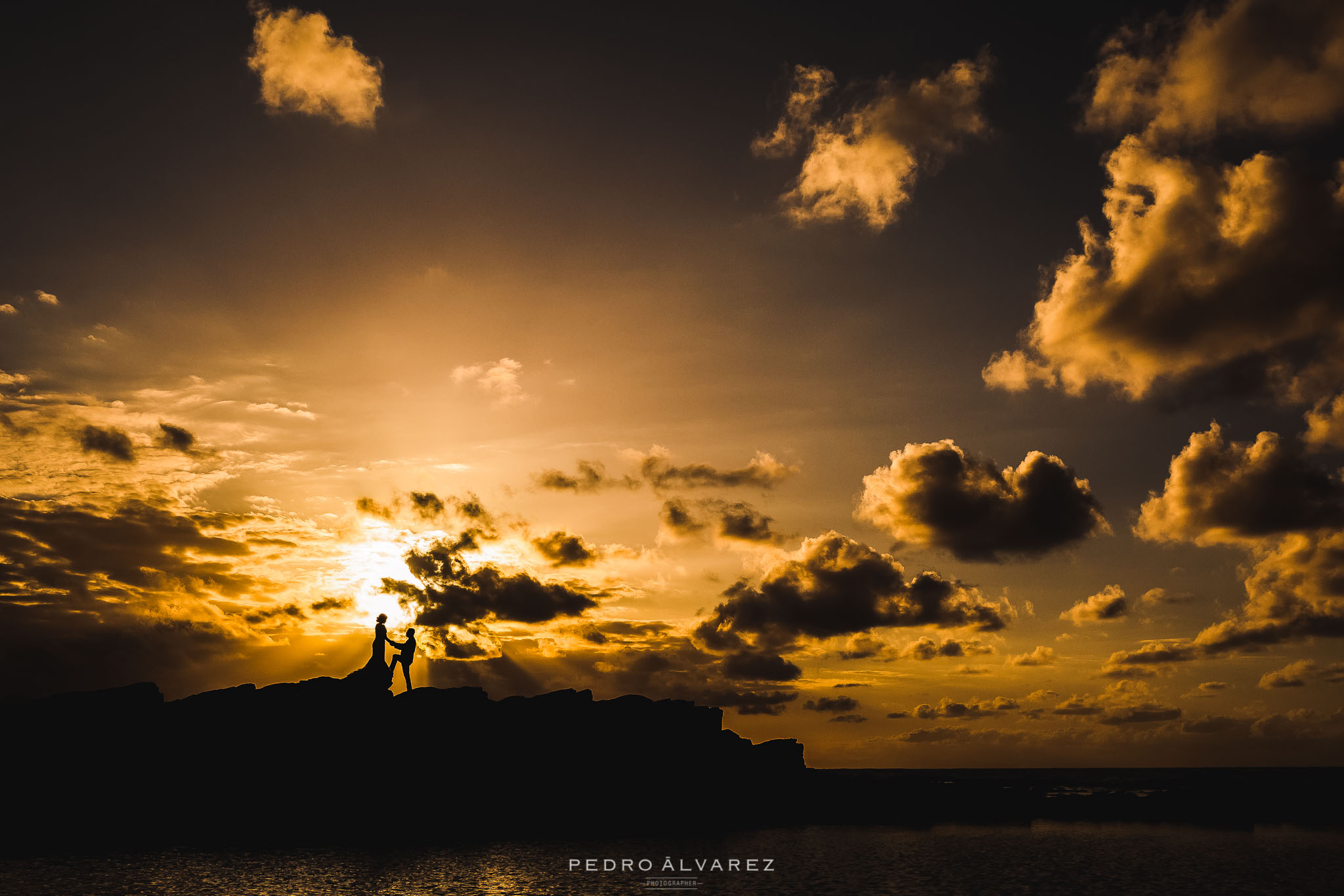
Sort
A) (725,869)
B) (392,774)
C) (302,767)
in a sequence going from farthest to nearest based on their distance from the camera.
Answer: (392,774), (302,767), (725,869)

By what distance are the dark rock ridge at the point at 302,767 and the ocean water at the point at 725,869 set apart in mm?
9481

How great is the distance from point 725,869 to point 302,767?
3337cm

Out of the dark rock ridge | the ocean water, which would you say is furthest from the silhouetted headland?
the ocean water

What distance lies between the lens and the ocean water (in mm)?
38375

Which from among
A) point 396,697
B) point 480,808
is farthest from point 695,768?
point 396,697

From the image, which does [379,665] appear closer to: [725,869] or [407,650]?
[407,650]

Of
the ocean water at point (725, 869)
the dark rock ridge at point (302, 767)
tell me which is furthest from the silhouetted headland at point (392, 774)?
the ocean water at point (725, 869)

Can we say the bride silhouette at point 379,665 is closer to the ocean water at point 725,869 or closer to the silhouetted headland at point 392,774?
the silhouetted headland at point 392,774

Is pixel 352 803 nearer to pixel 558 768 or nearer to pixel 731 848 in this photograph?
pixel 558 768

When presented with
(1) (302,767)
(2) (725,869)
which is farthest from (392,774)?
(2) (725,869)

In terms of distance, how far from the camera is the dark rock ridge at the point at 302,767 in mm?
54375

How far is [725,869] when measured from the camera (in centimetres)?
4628

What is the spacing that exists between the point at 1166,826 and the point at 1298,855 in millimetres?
18930

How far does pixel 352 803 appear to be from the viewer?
→ 58.7 m
